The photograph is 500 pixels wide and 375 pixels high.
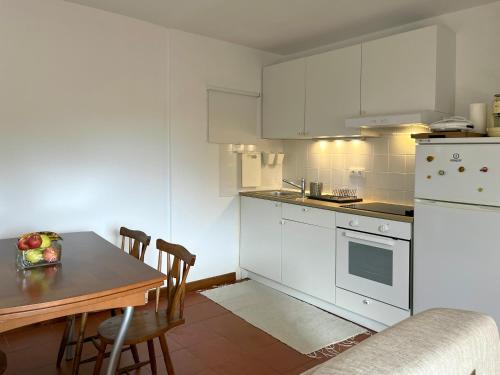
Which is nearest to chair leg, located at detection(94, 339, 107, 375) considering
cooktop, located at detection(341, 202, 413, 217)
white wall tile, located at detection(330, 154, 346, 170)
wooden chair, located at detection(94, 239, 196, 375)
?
wooden chair, located at detection(94, 239, 196, 375)

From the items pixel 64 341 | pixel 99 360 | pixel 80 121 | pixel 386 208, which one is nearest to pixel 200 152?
pixel 80 121

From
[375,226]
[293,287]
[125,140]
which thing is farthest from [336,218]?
[125,140]

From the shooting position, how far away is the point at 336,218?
328cm

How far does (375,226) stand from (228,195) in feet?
5.49

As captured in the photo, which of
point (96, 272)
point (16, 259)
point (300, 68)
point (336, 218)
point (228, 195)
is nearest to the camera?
point (96, 272)

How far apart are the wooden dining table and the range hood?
2.03 metres

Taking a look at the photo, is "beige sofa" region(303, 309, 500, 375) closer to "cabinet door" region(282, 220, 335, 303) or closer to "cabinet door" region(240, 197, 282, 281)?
"cabinet door" region(282, 220, 335, 303)

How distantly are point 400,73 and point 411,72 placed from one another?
3.4 inches

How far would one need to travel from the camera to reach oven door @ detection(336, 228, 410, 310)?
9.31ft

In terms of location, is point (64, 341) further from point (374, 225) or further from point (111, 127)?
point (374, 225)

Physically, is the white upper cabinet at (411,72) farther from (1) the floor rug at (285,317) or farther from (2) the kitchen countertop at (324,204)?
(1) the floor rug at (285,317)

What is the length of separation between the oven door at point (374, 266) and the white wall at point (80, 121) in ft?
5.40

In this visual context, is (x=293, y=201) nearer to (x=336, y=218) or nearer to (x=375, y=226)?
(x=336, y=218)

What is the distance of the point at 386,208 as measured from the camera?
10.7 ft
